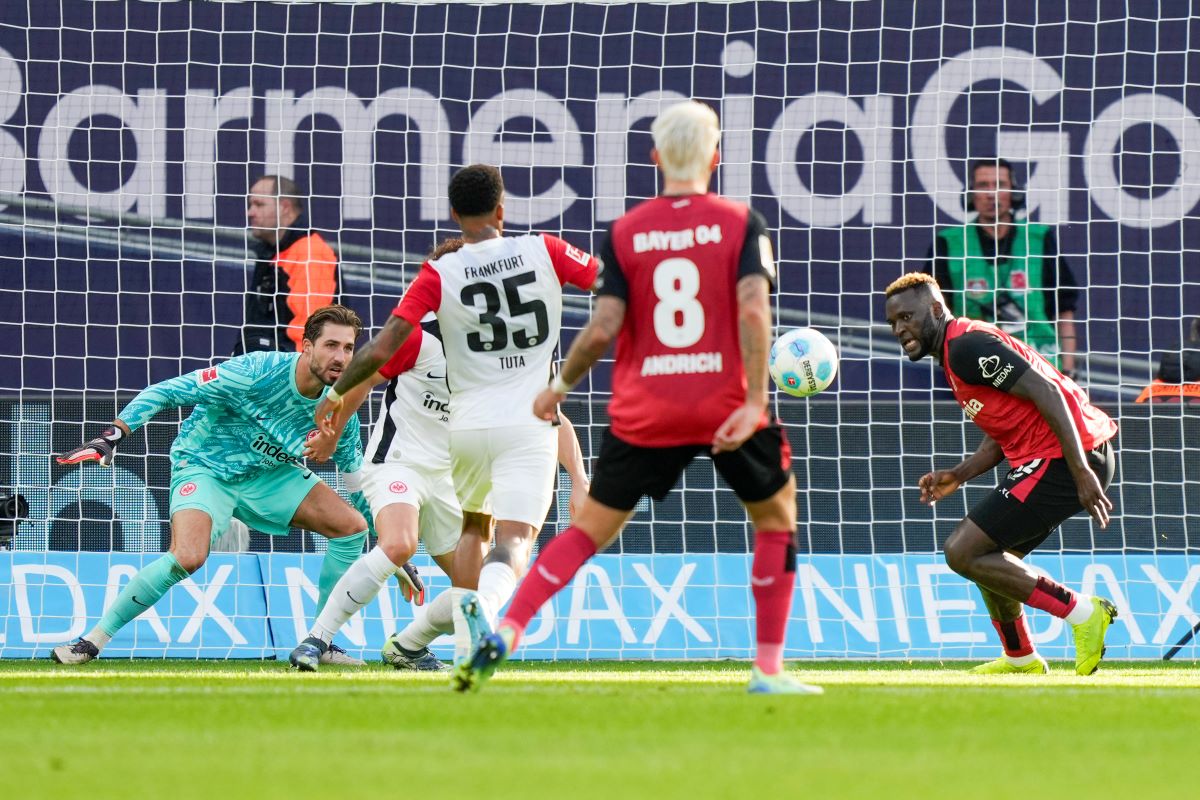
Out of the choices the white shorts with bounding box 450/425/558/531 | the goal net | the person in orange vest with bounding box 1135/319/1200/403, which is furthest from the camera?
the goal net

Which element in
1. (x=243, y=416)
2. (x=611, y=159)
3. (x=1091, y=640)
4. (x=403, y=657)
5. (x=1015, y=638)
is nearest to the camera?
(x=1091, y=640)

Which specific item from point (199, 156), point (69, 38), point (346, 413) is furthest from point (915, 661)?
point (69, 38)

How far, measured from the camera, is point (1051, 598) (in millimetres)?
8266

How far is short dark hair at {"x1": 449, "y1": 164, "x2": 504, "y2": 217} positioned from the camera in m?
7.03

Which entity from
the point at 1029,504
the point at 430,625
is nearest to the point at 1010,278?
the point at 1029,504

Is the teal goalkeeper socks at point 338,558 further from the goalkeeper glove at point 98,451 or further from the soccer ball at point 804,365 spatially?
the soccer ball at point 804,365

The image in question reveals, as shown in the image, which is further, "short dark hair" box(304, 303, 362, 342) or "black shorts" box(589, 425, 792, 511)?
"short dark hair" box(304, 303, 362, 342)

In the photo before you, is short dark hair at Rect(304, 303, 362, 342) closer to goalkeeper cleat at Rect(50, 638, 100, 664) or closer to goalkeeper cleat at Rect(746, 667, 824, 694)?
goalkeeper cleat at Rect(50, 638, 100, 664)

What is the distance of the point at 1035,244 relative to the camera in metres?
12.0

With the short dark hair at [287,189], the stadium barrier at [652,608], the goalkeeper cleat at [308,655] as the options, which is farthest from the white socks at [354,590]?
the short dark hair at [287,189]

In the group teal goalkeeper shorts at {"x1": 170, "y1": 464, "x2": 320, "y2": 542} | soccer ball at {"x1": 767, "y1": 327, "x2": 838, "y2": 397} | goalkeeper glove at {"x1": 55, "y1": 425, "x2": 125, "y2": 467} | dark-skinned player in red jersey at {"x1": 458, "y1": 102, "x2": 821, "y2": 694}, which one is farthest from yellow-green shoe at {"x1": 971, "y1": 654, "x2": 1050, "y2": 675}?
goalkeeper glove at {"x1": 55, "y1": 425, "x2": 125, "y2": 467}

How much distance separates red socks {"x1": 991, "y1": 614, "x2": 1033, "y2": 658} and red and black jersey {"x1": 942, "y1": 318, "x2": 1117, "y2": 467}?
2.52 feet

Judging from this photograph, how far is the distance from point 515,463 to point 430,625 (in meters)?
1.80

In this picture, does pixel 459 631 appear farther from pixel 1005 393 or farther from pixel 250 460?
pixel 1005 393
